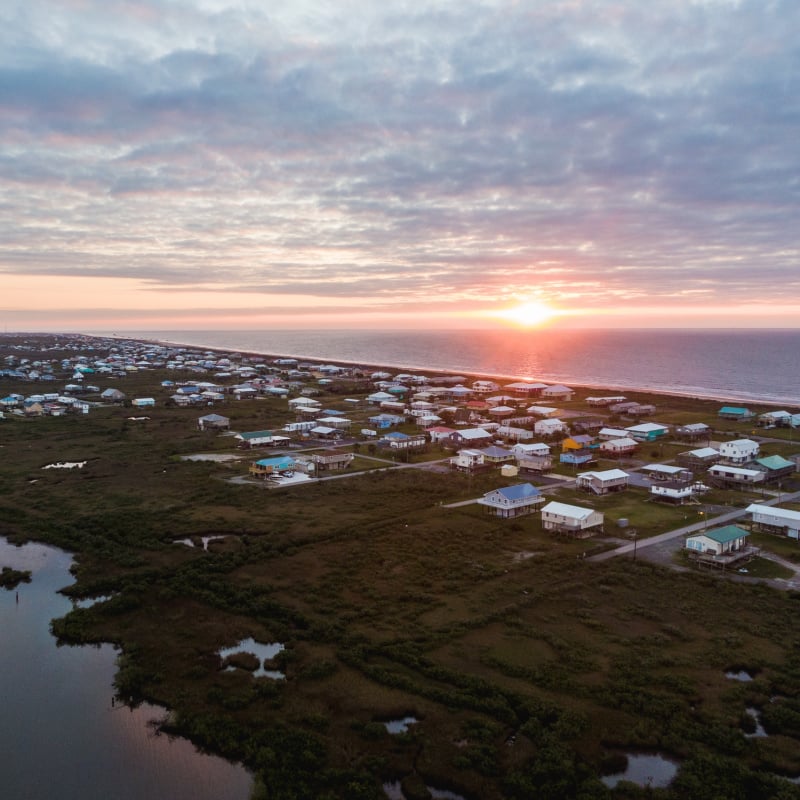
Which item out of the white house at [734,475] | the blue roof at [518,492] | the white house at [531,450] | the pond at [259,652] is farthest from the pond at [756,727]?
the white house at [531,450]

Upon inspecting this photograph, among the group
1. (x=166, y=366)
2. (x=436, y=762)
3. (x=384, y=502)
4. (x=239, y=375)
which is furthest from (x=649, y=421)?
(x=166, y=366)

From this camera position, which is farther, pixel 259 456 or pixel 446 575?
pixel 259 456

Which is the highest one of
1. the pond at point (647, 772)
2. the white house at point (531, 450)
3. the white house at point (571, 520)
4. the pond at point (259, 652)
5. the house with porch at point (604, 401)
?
the house with porch at point (604, 401)

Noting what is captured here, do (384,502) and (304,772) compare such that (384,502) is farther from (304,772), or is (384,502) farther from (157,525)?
(304,772)

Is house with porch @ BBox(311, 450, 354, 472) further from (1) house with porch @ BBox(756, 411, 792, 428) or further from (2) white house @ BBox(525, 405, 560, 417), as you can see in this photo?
(1) house with porch @ BBox(756, 411, 792, 428)

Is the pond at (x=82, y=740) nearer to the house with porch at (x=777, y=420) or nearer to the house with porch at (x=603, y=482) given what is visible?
the house with porch at (x=603, y=482)

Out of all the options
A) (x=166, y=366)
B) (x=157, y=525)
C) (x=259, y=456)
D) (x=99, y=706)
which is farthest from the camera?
(x=166, y=366)

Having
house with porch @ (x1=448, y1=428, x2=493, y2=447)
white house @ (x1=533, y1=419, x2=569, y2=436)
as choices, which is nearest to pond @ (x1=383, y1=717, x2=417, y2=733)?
house with porch @ (x1=448, y1=428, x2=493, y2=447)
